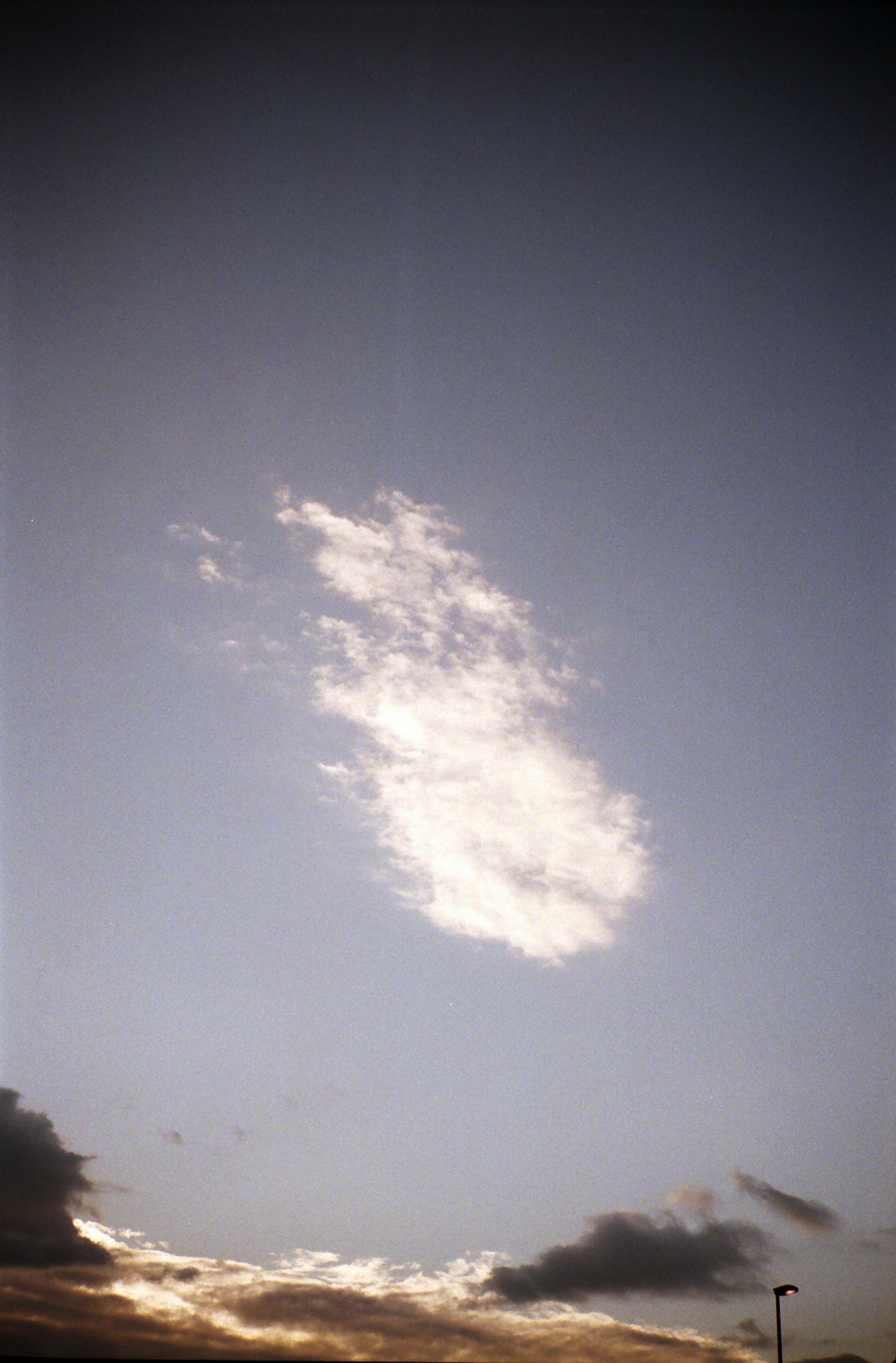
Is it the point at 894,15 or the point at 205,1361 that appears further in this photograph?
the point at 894,15

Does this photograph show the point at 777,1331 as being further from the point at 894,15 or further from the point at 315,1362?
the point at 894,15

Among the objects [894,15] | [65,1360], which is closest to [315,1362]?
[65,1360]

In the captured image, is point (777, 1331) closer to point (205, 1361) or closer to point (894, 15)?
point (205, 1361)

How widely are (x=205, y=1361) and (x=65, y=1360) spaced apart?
8.49 feet

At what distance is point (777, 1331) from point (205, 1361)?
1727 centimetres

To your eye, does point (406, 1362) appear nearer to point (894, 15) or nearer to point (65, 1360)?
point (65, 1360)

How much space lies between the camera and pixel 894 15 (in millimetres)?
15047

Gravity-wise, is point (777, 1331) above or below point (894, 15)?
below

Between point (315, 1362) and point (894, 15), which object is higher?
point (894, 15)

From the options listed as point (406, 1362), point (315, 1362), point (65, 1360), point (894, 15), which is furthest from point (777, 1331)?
point (894, 15)

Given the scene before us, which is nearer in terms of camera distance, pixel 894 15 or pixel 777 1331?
pixel 894 15

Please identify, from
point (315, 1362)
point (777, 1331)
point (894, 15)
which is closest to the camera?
point (315, 1362)

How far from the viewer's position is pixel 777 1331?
73.5 feet

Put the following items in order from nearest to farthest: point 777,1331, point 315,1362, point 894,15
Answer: point 315,1362
point 894,15
point 777,1331
